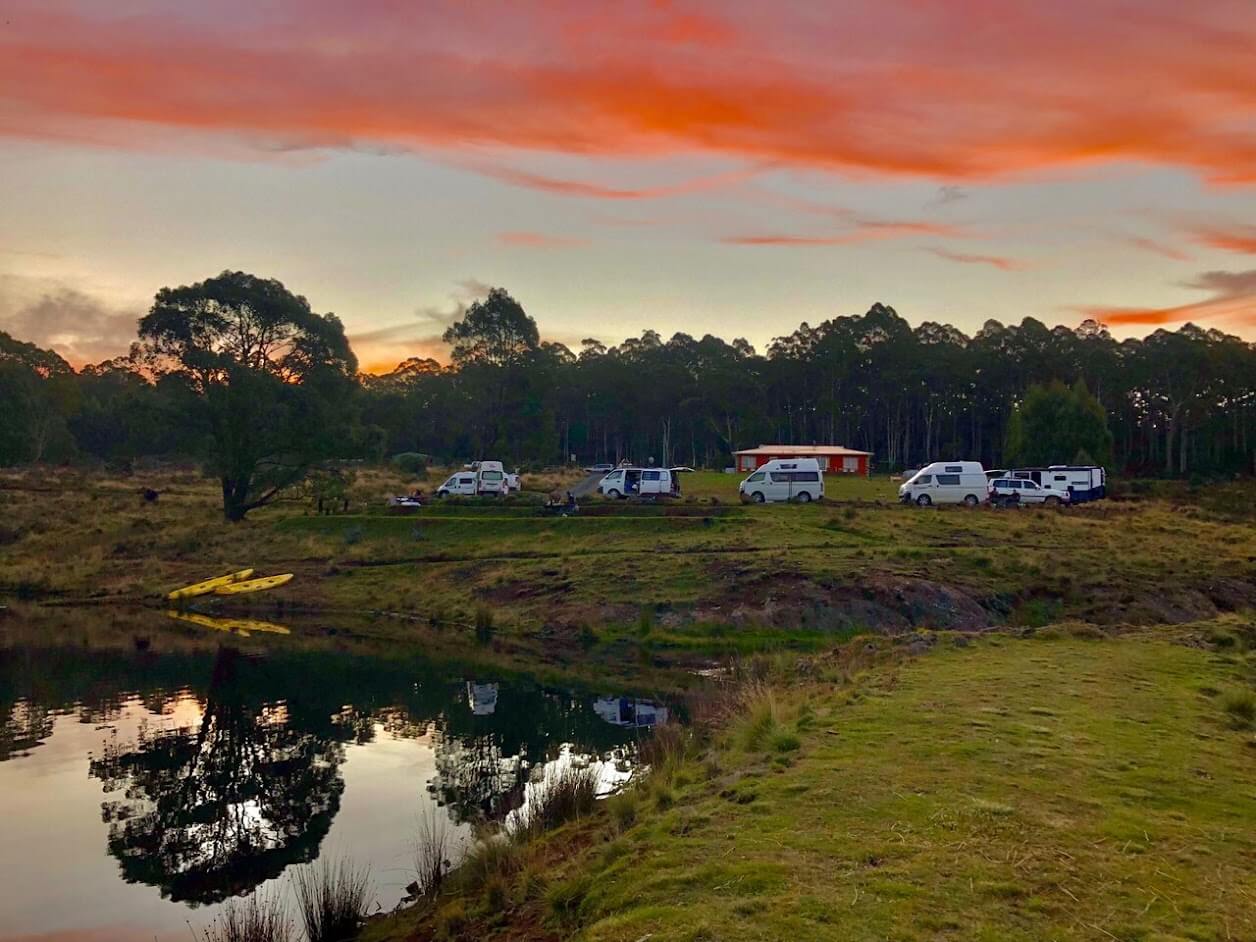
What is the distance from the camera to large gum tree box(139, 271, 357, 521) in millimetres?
51125

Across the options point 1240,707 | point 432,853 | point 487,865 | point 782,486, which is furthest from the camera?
point 782,486

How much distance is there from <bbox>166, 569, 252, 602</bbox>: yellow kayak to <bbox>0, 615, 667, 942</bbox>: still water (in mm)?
10624

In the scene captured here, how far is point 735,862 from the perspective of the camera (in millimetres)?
8461

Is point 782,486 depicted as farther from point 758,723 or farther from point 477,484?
point 758,723

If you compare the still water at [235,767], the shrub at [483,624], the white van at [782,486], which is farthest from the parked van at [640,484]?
the still water at [235,767]

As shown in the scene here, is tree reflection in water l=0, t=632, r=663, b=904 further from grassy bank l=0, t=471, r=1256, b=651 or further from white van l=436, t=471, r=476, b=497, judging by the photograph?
white van l=436, t=471, r=476, b=497

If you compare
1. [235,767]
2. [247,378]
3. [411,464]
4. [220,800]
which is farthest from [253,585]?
[411,464]

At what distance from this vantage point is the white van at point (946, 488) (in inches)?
1964

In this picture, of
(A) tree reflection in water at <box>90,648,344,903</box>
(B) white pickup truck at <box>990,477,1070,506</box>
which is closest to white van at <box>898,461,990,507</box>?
(B) white pickup truck at <box>990,477,1070,506</box>

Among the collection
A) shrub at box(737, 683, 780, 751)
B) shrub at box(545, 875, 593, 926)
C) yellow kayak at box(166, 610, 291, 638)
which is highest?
shrub at box(737, 683, 780, 751)

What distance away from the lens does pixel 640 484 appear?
5181 cm

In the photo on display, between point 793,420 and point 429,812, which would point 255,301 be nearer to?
point 429,812

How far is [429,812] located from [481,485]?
134 ft

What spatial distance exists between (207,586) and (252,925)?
34.0m
